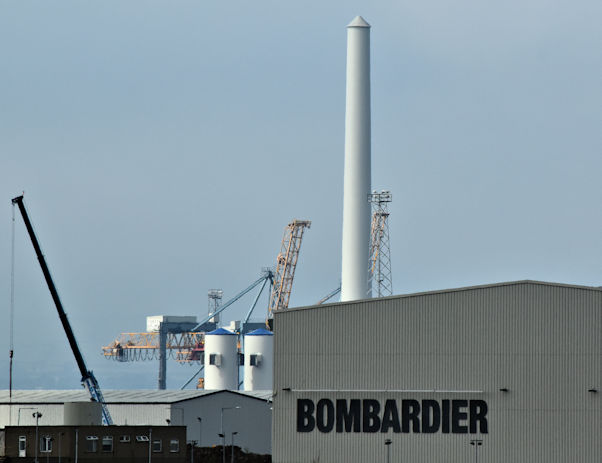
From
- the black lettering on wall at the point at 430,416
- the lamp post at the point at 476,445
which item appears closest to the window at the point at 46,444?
the black lettering on wall at the point at 430,416

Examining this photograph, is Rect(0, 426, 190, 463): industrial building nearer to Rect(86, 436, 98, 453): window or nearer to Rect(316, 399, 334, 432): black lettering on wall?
Rect(86, 436, 98, 453): window

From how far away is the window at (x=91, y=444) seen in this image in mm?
88688

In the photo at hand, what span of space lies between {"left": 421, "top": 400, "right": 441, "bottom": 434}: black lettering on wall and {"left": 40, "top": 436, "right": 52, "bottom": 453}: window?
2646 cm

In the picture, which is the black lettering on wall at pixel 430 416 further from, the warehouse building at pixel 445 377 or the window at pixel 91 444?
the window at pixel 91 444

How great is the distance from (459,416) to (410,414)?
8.12 ft

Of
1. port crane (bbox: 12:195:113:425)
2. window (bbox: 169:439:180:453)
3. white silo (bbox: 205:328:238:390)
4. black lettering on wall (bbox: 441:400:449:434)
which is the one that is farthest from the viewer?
white silo (bbox: 205:328:238:390)

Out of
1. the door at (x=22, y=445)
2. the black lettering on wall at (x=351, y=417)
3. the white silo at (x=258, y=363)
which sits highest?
the white silo at (x=258, y=363)

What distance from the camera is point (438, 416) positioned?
7312cm

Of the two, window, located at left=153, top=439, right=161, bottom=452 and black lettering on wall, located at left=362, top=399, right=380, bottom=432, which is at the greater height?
black lettering on wall, located at left=362, top=399, right=380, bottom=432

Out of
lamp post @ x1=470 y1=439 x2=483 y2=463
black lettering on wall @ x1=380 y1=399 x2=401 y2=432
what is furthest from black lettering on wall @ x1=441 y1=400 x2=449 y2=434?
black lettering on wall @ x1=380 y1=399 x2=401 y2=432

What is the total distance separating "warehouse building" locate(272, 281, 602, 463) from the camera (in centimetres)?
7138

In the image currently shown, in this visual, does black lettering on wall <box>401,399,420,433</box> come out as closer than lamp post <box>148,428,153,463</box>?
Yes

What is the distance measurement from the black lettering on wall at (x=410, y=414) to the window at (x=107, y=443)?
75.2 feet

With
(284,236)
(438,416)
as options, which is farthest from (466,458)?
(284,236)
